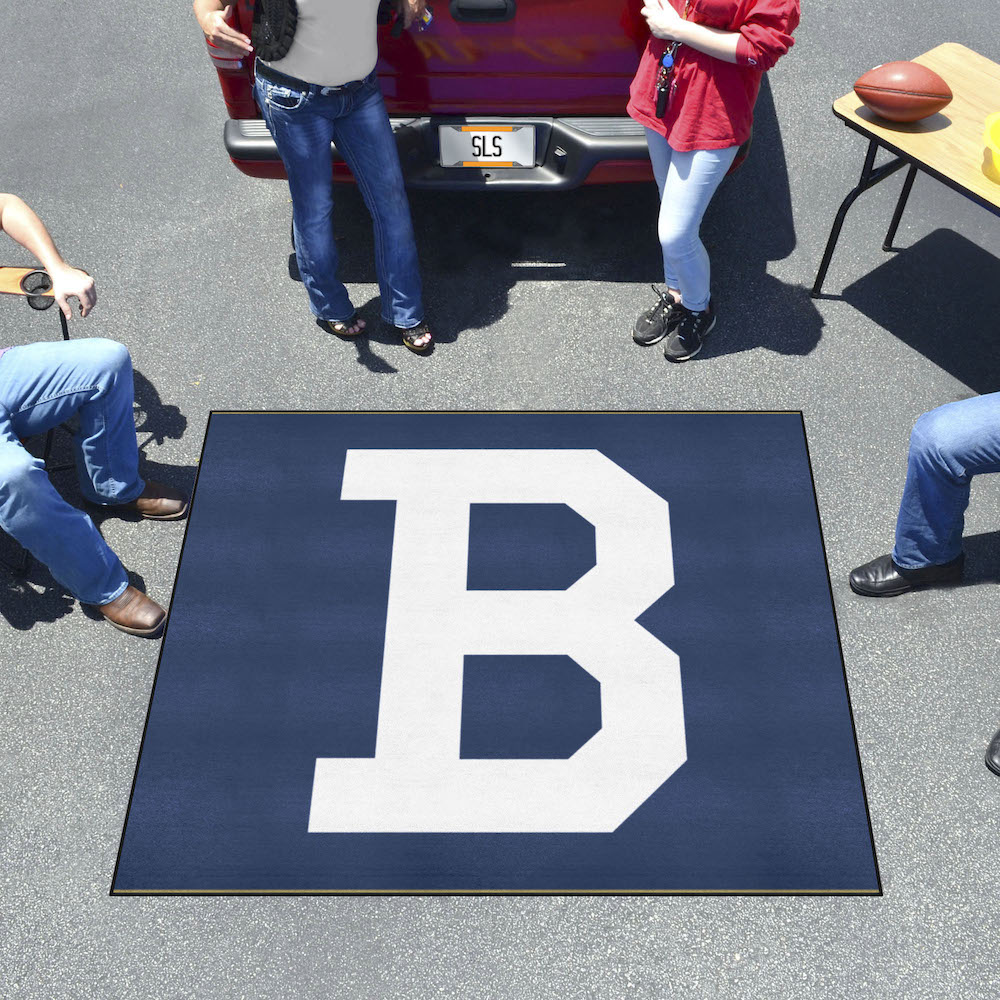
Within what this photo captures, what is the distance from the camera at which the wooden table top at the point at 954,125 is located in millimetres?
3500

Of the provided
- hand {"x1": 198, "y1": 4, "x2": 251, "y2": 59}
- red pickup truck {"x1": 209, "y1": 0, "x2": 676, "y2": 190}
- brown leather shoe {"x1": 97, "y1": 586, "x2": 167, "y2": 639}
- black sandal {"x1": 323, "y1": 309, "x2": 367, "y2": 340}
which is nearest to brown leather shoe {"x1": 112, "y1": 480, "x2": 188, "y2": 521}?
brown leather shoe {"x1": 97, "y1": 586, "x2": 167, "y2": 639}

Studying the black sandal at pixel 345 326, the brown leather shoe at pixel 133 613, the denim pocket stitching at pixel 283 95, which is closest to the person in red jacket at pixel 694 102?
the denim pocket stitching at pixel 283 95

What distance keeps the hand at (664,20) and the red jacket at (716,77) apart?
1.7 inches

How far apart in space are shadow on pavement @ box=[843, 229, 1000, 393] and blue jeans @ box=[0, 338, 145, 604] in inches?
112

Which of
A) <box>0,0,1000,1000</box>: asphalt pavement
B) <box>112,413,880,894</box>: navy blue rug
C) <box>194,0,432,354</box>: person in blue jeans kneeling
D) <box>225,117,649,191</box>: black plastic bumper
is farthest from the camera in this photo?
<box>225,117,649,191</box>: black plastic bumper

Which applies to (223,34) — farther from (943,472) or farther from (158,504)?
(943,472)

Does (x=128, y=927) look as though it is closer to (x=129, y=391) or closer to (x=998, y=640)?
(x=129, y=391)

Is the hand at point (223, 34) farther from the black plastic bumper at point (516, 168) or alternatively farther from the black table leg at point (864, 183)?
the black table leg at point (864, 183)

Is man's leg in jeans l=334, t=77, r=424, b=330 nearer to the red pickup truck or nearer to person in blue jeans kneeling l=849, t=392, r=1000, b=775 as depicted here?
the red pickup truck

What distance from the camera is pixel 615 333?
4215 mm

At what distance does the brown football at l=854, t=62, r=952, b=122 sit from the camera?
356 cm

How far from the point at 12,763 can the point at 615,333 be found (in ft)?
8.56

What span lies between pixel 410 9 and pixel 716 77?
1.03 m

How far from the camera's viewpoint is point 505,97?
3.91 m
